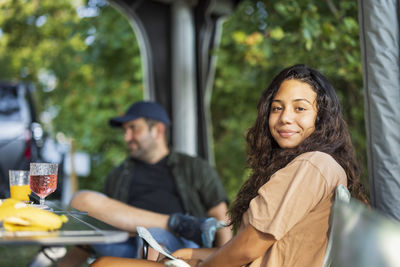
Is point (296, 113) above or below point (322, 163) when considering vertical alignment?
above

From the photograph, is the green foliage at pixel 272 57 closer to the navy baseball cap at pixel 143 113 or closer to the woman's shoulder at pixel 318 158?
the navy baseball cap at pixel 143 113

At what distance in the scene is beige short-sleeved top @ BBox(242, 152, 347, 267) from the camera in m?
1.43

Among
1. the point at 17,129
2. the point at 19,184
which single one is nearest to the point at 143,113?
the point at 19,184

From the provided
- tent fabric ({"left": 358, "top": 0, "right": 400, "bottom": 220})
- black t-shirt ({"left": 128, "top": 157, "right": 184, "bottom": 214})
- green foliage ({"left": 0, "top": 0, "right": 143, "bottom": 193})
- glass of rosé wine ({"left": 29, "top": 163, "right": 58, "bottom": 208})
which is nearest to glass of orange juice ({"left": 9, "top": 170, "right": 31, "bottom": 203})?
glass of rosé wine ({"left": 29, "top": 163, "right": 58, "bottom": 208})

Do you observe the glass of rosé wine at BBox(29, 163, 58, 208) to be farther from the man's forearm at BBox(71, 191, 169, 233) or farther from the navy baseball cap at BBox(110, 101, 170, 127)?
the navy baseball cap at BBox(110, 101, 170, 127)

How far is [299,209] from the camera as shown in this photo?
143cm

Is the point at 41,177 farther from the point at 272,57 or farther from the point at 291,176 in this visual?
the point at 272,57

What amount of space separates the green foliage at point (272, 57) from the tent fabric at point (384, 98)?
0.93 metres

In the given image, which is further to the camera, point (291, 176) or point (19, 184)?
point (19, 184)

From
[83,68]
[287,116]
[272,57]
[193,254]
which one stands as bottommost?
[193,254]

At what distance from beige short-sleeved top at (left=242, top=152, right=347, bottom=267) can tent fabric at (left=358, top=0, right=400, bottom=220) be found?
35cm

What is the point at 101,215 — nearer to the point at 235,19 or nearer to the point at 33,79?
the point at 235,19

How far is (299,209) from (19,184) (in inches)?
41.6

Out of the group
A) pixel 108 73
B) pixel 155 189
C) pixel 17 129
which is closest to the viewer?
pixel 155 189
